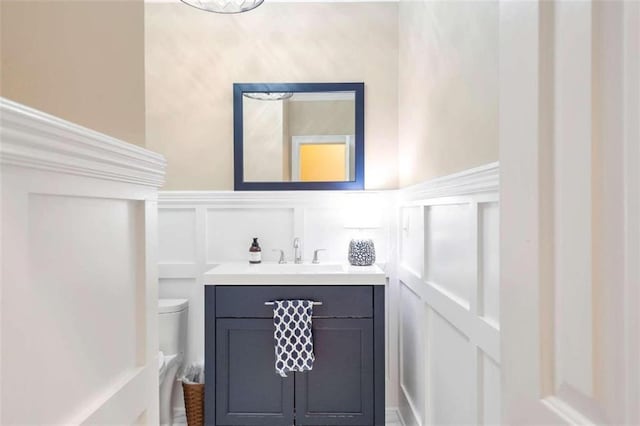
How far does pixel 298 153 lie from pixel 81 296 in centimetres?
195

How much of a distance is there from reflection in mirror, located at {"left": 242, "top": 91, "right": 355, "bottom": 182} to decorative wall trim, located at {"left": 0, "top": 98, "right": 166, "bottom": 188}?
68.4 inches

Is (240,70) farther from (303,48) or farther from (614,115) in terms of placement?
(614,115)

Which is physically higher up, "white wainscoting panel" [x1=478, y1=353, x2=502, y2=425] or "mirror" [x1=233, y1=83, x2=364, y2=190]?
"mirror" [x1=233, y1=83, x2=364, y2=190]

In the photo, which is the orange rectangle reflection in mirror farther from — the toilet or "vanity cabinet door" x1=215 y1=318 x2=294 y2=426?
the toilet

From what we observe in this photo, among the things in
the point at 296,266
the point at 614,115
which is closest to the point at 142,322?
the point at 614,115

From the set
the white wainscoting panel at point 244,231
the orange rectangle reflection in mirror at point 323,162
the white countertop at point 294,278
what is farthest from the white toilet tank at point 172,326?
the orange rectangle reflection in mirror at point 323,162

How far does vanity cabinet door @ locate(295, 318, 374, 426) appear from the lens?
1.95 meters

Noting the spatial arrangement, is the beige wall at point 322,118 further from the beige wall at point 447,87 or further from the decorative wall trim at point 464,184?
the decorative wall trim at point 464,184

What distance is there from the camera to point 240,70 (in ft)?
7.98

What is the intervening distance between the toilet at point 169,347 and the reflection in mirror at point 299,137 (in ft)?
2.90

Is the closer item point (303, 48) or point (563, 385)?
point (563, 385)

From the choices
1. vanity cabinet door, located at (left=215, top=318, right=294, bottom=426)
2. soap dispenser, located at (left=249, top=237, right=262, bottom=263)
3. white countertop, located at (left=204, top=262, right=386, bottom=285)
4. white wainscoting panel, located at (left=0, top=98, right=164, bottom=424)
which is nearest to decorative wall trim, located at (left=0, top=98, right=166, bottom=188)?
white wainscoting panel, located at (left=0, top=98, right=164, bottom=424)

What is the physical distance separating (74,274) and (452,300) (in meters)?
1.16

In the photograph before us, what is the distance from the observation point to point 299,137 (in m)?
2.44
